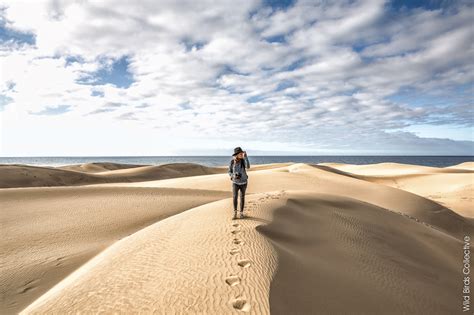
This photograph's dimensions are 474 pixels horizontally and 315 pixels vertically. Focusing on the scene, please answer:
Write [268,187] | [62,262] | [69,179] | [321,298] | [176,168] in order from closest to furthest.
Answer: [321,298] → [62,262] → [268,187] → [69,179] → [176,168]

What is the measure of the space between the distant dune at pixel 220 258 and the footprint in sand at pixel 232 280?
14 mm

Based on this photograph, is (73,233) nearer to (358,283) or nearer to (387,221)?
(358,283)

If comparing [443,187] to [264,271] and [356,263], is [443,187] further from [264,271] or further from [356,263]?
[264,271]

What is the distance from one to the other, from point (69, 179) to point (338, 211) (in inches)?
978

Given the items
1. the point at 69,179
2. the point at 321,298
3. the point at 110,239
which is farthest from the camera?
the point at 69,179

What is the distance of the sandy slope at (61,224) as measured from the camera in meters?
5.90

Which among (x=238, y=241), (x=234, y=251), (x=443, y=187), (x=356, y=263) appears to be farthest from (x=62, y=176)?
(x=443, y=187)

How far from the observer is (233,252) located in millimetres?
5062

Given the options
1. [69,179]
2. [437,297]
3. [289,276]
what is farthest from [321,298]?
[69,179]

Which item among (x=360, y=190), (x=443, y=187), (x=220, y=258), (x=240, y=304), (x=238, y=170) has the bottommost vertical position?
(x=443, y=187)

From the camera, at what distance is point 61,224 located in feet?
31.3

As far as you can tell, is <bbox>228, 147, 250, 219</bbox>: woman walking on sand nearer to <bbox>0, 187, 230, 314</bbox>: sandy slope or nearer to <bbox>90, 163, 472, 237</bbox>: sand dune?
<bbox>0, 187, 230, 314</bbox>: sandy slope

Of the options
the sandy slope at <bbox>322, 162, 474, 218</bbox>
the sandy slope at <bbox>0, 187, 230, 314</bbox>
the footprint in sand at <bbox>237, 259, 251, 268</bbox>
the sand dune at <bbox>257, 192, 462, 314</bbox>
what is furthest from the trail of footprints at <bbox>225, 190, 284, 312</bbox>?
the sandy slope at <bbox>322, 162, 474, 218</bbox>

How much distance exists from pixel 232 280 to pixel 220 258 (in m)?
0.78
